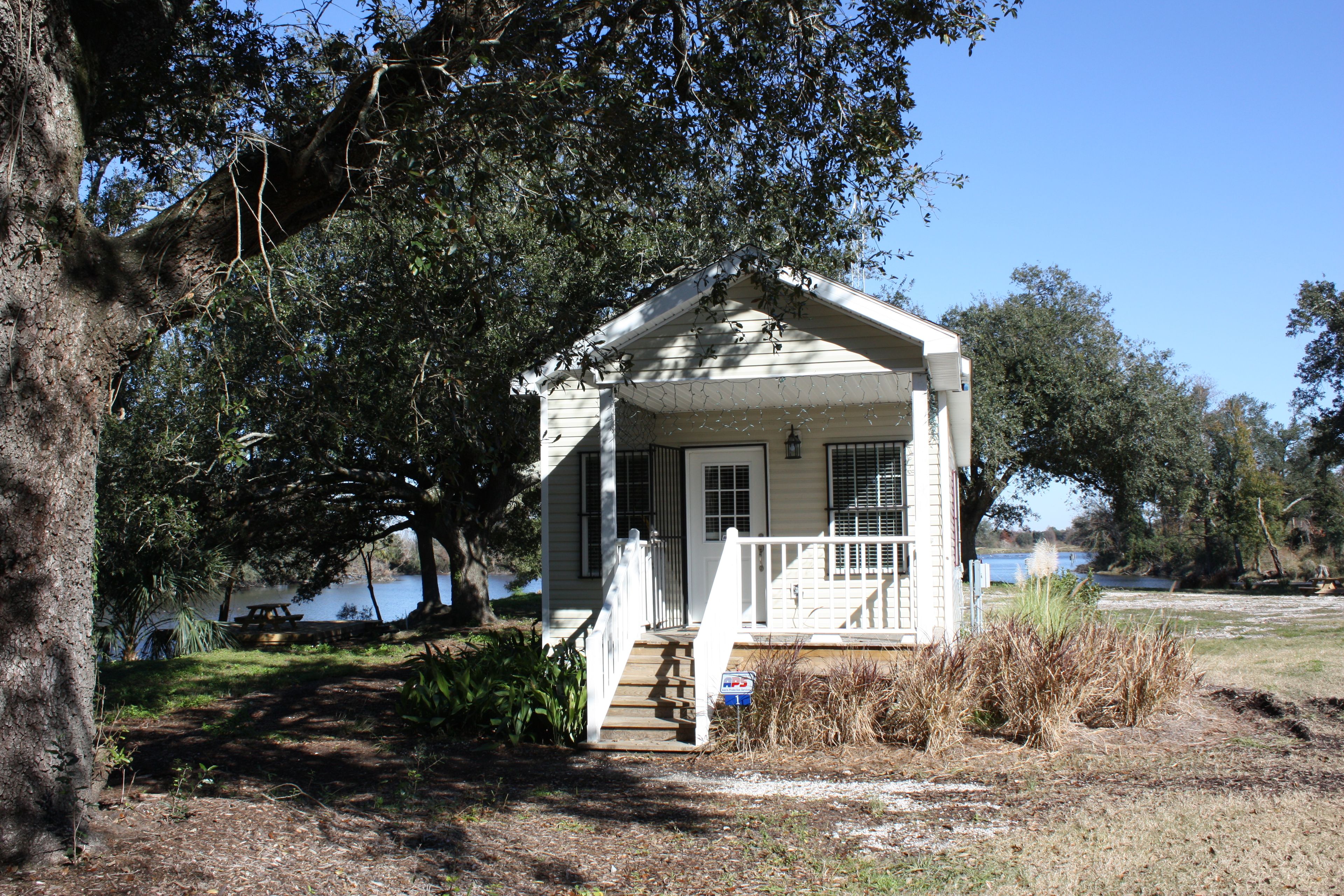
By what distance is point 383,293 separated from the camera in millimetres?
6816

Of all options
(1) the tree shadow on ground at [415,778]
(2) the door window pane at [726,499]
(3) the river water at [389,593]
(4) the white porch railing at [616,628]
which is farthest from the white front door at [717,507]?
(3) the river water at [389,593]

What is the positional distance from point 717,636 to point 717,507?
3076mm

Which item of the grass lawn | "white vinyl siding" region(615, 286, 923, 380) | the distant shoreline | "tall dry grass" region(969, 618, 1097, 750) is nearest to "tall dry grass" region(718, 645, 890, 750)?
"tall dry grass" region(969, 618, 1097, 750)

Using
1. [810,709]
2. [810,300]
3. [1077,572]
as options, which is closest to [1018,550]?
[1077,572]

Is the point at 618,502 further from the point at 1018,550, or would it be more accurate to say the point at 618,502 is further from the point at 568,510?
the point at 1018,550

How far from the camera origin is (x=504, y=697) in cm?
793

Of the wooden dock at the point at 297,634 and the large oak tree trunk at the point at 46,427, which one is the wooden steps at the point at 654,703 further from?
the wooden dock at the point at 297,634

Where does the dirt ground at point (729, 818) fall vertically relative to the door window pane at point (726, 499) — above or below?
below

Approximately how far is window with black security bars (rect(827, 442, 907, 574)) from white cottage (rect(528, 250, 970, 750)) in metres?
0.02

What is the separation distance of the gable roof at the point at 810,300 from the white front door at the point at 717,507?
7.07 ft

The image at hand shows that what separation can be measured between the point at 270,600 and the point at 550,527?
38.3 m

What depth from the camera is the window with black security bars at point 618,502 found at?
34.1 ft

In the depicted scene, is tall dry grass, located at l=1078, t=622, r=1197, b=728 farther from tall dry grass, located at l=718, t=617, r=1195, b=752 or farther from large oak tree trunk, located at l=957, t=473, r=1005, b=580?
large oak tree trunk, located at l=957, t=473, r=1005, b=580

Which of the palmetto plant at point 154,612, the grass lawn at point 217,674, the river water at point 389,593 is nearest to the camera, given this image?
the grass lawn at point 217,674
